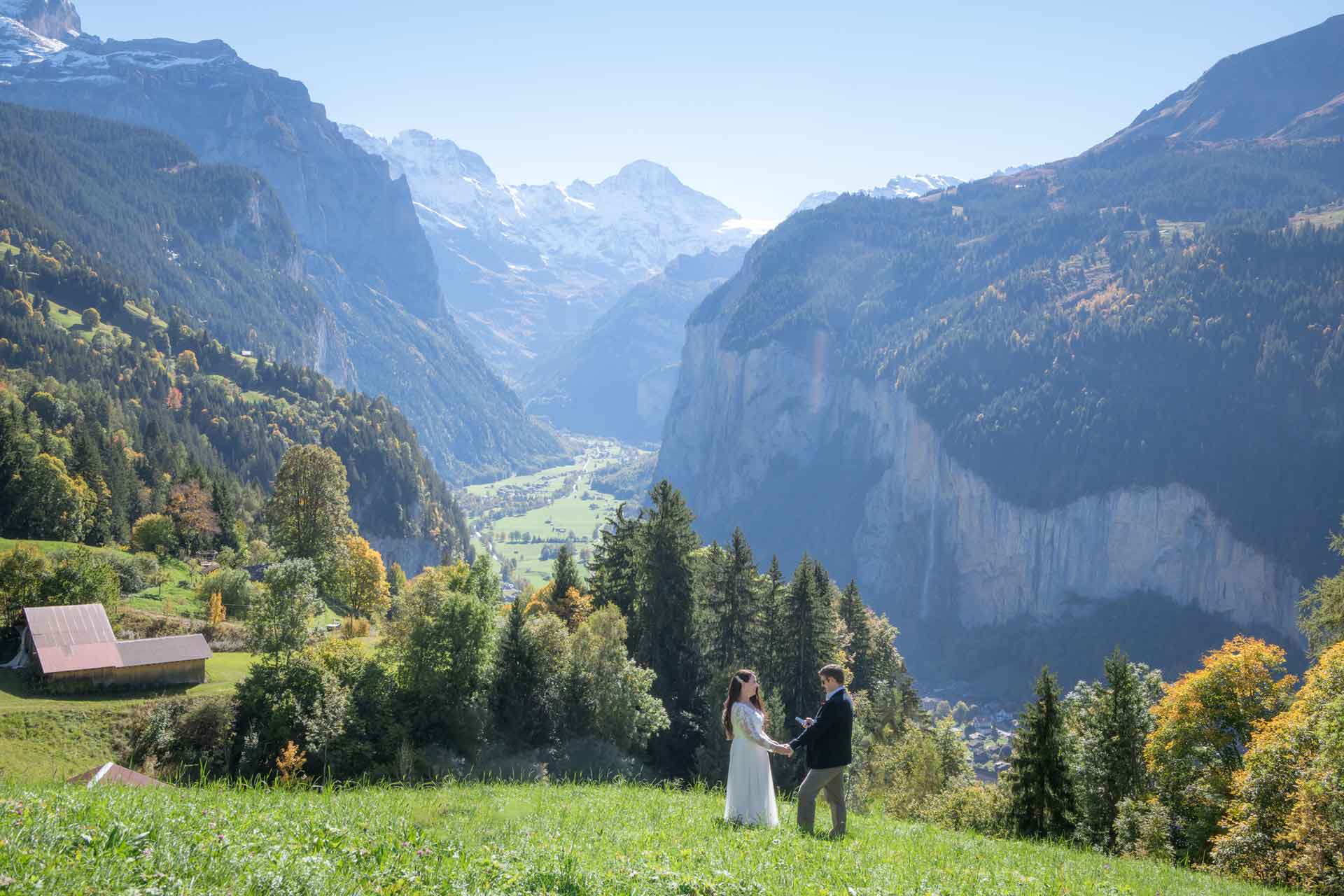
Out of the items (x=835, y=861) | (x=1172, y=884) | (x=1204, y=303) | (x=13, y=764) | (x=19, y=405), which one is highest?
(x=1204, y=303)

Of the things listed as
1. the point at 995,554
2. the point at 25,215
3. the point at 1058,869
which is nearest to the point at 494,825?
the point at 1058,869

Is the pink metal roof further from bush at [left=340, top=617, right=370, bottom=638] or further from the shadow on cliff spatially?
the shadow on cliff

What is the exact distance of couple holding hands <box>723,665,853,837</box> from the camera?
12570 mm

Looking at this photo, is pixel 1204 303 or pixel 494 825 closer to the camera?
pixel 494 825

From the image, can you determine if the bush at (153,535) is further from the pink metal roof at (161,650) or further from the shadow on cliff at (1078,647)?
the shadow on cliff at (1078,647)

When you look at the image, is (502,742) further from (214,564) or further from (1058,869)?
(214,564)

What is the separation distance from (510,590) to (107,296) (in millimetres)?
110931

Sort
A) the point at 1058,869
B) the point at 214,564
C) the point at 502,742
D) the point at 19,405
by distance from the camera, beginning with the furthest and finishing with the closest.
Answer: the point at 19,405 → the point at 214,564 → the point at 502,742 → the point at 1058,869

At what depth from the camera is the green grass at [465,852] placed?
21.6 ft

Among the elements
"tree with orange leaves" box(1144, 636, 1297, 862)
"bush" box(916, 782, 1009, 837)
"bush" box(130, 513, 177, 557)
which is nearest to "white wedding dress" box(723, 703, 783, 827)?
"bush" box(916, 782, 1009, 837)

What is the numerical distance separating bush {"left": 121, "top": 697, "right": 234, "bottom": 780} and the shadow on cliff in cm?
15499

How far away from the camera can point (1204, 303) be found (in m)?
194

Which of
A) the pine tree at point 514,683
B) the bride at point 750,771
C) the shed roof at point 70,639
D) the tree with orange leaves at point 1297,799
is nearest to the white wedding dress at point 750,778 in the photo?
the bride at point 750,771

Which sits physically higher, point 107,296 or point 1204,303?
point 1204,303
